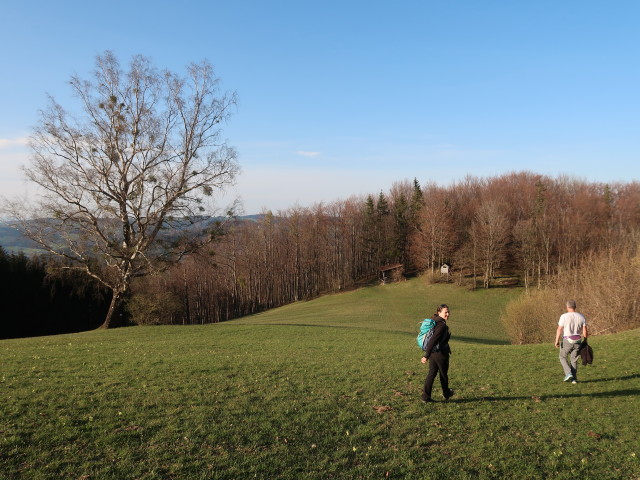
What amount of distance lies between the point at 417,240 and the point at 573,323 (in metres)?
60.9

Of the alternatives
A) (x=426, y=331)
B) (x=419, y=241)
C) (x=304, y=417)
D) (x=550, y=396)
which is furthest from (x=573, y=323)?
(x=419, y=241)

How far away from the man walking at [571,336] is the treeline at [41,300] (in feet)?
126

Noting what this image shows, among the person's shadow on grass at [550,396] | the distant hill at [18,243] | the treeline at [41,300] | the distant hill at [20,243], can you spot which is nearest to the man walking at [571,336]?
the person's shadow on grass at [550,396]

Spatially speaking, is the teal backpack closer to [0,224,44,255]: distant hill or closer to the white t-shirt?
the white t-shirt

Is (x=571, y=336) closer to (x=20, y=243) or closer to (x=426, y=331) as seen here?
(x=426, y=331)

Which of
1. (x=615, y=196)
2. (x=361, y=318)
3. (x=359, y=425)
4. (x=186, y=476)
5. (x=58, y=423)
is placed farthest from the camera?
(x=615, y=196)

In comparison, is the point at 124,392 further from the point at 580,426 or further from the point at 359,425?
the point at 580,426

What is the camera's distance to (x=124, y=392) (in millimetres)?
9508

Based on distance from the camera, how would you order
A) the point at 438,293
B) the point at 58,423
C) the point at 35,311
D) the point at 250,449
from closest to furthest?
the point at 250,449
the point at 58,423
the point at 35,311
the point at 438,293

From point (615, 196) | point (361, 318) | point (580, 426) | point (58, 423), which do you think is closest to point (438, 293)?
point (361, 318)

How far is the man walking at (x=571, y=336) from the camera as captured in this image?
11.2 m

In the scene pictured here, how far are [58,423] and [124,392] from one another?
6.64 feet

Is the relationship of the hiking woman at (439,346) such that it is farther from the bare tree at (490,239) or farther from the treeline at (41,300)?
the bare tree at (490,239)

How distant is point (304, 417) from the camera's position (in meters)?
8.38
